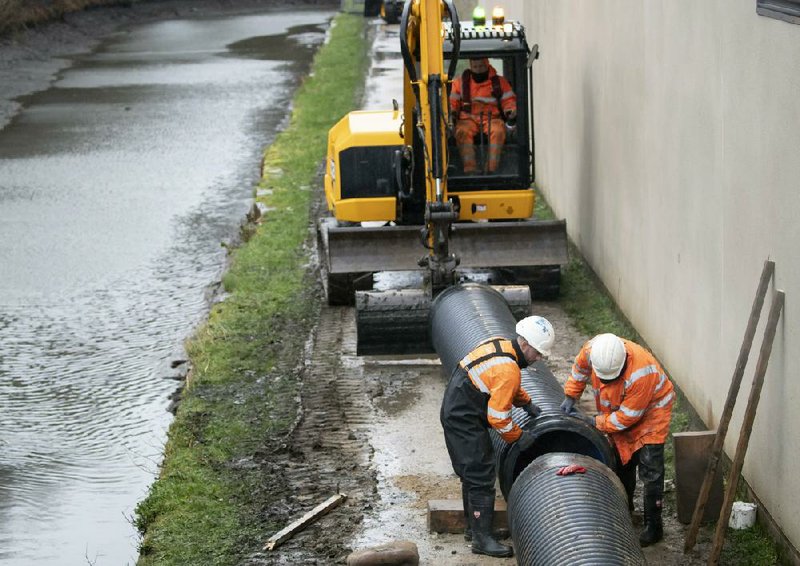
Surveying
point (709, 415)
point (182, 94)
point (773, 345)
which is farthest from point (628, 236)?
point (182, 94)

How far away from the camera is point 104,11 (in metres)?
49.9

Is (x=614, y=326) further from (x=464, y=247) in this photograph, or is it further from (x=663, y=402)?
(x=663, y=402)

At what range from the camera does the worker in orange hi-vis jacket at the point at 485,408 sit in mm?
7676

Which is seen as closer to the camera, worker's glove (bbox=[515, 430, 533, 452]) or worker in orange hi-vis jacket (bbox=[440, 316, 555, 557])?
worker in orange hi-vis jacket (bbox=[440, 316, 555, 557])

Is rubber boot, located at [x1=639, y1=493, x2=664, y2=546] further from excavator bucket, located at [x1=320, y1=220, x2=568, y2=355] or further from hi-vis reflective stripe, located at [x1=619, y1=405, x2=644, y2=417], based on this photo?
excavator bucket, located at [x1=320, y1=220, x2=568, y2=355]

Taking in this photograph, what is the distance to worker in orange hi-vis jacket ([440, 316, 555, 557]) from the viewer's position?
25.2 ft

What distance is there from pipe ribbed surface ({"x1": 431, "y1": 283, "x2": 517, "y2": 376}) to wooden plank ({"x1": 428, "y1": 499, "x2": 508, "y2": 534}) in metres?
1.27

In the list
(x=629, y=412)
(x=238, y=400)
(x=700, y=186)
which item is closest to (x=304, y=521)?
(x=629, y=412)

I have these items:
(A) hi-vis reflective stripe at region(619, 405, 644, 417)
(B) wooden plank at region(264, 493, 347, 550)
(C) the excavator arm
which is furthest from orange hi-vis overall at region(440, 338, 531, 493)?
(C) the excavator arm

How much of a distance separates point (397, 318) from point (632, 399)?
397 centimetres

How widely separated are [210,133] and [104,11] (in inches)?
1018

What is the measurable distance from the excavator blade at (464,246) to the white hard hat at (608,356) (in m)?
5.18

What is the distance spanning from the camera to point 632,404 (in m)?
7.83

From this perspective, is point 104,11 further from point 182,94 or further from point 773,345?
point 773,345
